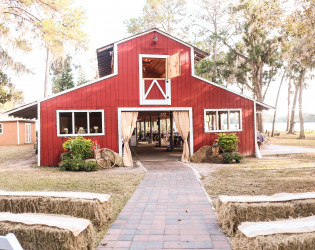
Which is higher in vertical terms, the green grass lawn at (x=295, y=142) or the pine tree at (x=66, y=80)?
the pine tree at (x=66, y=80)

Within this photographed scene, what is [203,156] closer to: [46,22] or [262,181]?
[262,181]

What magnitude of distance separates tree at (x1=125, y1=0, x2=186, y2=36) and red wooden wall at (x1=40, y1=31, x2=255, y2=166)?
58.8 feet

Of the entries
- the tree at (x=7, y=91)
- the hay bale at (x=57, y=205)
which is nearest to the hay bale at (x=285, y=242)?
the hay bale at (x=57, y=205)

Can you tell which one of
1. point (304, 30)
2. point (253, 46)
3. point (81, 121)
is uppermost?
point (253, 46)

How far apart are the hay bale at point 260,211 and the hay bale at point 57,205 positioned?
182cm

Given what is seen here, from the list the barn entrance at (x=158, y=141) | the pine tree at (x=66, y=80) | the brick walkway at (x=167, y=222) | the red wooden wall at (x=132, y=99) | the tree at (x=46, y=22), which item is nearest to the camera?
the brick walkway at (x=167, y=222)

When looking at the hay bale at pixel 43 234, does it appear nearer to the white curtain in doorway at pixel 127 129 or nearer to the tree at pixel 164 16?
the white curtain in doorway at pixel 127 129

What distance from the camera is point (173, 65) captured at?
11.4 meters

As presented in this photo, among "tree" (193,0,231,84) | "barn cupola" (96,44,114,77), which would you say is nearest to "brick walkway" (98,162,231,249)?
"barn cupola" (96,44,114,77)

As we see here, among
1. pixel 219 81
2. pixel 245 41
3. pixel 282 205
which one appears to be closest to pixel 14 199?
pixel 282 205

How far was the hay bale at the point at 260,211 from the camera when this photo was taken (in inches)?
146

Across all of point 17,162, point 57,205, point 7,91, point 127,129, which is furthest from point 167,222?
point 7,91

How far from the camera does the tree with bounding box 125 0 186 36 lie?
95.2ft

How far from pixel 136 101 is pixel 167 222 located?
839 centimetres
